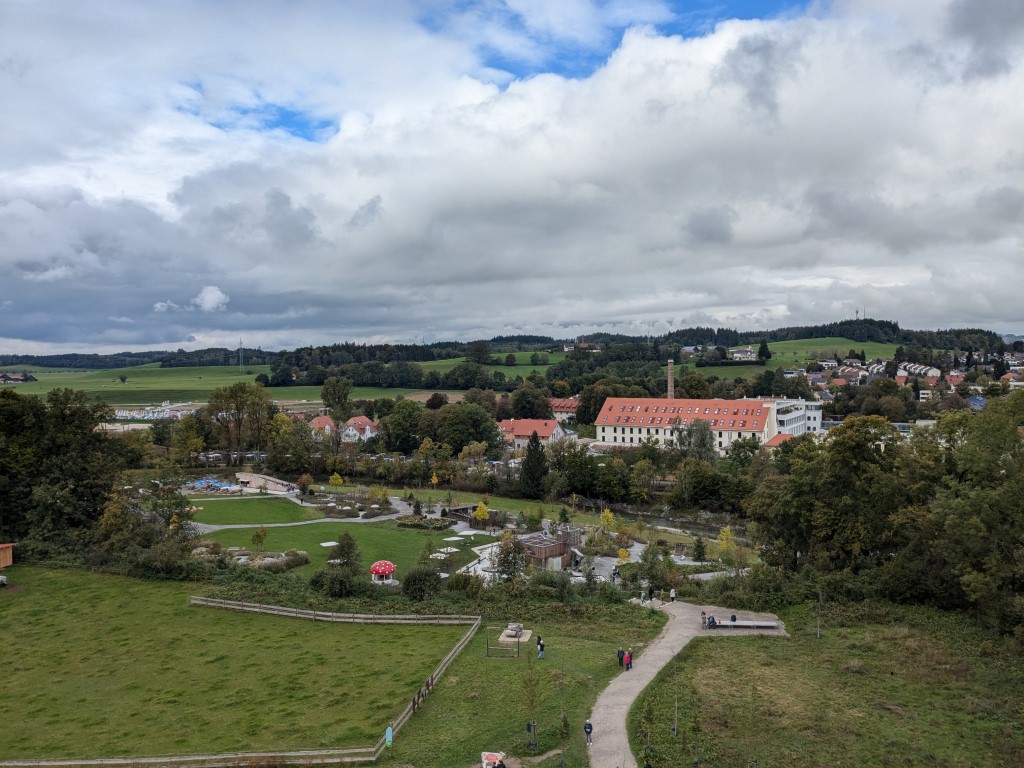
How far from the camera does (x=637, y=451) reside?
225 ft

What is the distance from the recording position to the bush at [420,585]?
100ft

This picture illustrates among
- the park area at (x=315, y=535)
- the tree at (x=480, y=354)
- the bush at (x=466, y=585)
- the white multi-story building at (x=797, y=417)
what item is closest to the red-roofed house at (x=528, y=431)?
the white multi-story building at (x=797, y=417)

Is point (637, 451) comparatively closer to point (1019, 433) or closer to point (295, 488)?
point (295, 488)

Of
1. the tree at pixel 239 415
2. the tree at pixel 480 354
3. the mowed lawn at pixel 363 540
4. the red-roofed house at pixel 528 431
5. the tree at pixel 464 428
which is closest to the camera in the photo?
the mowed lawn at pixel 363 540

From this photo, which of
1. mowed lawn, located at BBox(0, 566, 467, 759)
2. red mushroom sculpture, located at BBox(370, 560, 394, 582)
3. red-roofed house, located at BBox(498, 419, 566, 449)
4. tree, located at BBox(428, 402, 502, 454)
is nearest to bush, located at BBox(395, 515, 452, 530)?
red mushroom sculpture, located at BBox(370, 560, 394, 582)

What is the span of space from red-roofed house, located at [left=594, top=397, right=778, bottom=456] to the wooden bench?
55163mm

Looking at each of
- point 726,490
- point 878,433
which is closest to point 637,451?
point 726,490

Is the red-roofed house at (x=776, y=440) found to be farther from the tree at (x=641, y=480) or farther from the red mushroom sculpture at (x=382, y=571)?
the red mushroom sculpture at (x=382, y=571)

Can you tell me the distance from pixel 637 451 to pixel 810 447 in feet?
110

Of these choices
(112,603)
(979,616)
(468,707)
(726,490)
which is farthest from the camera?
(726,490)

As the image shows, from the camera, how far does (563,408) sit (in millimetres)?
117000

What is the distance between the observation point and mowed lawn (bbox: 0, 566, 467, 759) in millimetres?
18469

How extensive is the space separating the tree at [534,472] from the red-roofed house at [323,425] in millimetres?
31257

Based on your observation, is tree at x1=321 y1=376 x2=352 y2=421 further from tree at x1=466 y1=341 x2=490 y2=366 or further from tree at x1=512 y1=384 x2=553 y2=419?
tree at x1=466 y1=341 x2=490 y2=366
